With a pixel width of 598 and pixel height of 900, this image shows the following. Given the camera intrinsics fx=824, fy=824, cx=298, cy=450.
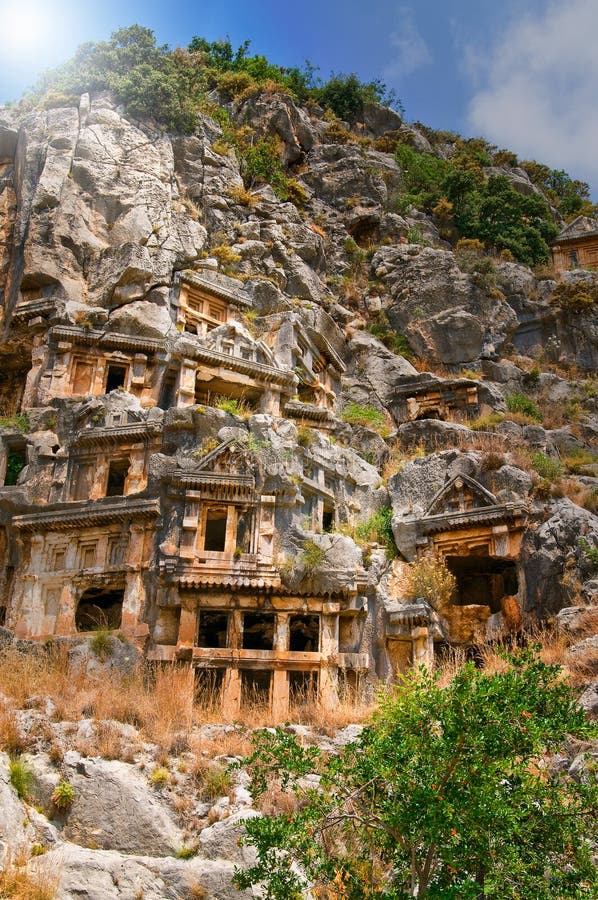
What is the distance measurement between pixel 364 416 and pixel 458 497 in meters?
10.4

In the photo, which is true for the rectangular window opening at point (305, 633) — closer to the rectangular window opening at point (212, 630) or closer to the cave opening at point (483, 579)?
the rectangular window opening at point (212, 630)

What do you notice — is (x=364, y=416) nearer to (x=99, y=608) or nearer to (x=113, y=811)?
(x=99, y=608)

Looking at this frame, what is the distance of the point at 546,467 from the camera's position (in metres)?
25.4

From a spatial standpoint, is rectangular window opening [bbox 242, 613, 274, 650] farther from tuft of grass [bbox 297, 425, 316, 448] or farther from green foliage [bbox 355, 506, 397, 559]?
tuft of grass [bbox 297, 425, 316, 448]

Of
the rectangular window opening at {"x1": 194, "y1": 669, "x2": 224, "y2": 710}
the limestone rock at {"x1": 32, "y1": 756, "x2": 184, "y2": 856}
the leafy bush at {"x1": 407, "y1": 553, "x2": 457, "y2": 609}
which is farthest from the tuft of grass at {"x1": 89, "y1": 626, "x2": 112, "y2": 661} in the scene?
the leafy bush at {"x1": 407, "y1": 553, "x2": 457, "y2": 609}

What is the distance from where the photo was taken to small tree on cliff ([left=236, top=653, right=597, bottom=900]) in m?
8.65

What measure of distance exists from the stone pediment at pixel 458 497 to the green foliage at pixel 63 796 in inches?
574

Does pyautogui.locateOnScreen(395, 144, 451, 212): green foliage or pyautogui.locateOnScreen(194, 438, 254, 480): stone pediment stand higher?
pyautogui.locateOnScreen(395, 144, 451, 212): green foliage

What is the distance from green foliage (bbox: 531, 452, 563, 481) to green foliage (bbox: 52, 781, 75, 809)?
16.9 metres

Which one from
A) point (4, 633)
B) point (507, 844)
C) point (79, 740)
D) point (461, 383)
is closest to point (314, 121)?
point (461, 383)

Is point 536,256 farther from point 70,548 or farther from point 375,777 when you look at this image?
point 375,777

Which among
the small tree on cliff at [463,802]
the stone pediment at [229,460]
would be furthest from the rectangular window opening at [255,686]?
the small tree on cliff at [463,802]

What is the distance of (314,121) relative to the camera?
50.1 meters

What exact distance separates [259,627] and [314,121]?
36237 mm
